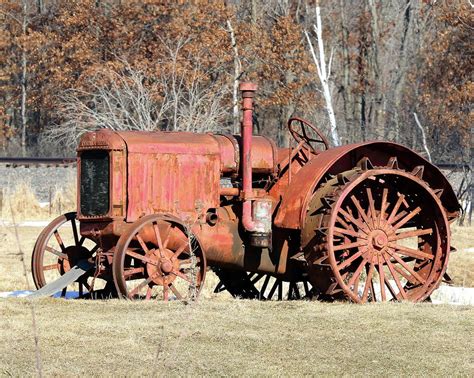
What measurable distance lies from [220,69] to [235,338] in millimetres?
31500

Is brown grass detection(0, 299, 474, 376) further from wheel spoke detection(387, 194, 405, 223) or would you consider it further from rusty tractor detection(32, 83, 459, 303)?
wheel spoke detection(387, 194, 405, 223)

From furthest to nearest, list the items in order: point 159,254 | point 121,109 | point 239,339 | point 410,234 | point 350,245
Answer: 1. point 121,109
2. point 410,234
3. point 350,245
4. point 159,254
5. point 239,339

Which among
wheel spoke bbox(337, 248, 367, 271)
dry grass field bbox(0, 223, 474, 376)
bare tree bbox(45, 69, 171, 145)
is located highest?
bare tree bbox(45, 69, 171, 145)

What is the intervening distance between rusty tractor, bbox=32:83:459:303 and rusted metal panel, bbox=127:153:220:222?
0.03 ft

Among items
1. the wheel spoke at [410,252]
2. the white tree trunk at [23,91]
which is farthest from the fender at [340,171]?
the white tree trunk at [23,91]

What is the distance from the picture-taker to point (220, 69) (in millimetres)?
39938

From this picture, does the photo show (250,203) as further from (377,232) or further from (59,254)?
(59,254)

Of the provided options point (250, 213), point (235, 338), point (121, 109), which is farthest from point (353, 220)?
point (121, 109)

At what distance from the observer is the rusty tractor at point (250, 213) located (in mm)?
11188

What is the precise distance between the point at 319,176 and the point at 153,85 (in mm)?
25116

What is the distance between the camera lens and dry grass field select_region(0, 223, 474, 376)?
7.82 meters

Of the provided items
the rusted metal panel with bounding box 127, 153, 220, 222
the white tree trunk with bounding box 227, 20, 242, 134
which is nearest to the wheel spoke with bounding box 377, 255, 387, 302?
the rusted metal panel with bounding box 127, 153, 220, 222

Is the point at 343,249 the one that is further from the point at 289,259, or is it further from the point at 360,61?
the point at 360,61

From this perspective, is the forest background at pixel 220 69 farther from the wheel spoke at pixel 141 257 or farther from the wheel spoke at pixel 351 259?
the wheel spoke at pixel 141 257
